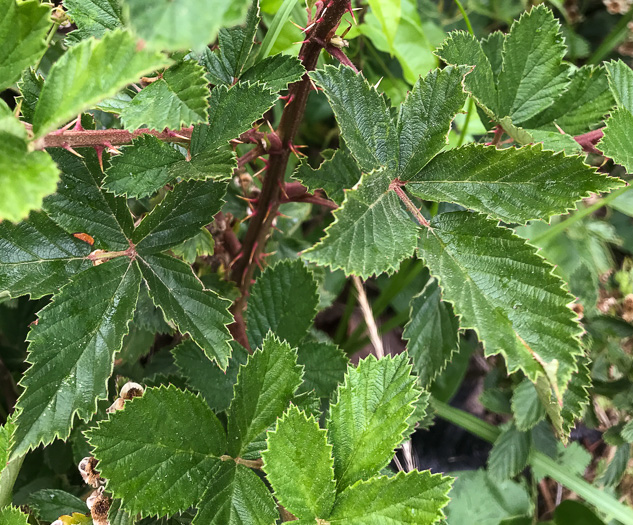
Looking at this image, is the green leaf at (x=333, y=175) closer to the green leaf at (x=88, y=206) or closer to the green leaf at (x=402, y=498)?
the green leaf at (x=88, y=206)

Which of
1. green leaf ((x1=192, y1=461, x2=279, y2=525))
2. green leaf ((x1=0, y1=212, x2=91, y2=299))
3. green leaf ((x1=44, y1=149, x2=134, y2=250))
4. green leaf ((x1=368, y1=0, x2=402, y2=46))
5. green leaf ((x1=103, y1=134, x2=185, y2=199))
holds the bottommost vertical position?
green leaf ((x1=192, y1=461, x2=279, y2=525))

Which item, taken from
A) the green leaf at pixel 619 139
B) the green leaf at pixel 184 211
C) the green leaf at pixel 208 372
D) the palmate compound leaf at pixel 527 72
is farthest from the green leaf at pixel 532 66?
the green leaf at pixel 208 372

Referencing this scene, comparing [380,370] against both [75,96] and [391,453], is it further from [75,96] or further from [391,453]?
[75,96]

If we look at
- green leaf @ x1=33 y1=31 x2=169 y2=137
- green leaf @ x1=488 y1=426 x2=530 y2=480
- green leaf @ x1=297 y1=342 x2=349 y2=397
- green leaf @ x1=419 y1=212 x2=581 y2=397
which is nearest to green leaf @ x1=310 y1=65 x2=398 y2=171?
green leaf @ x1=419 y1=212 x2=581 y2=397

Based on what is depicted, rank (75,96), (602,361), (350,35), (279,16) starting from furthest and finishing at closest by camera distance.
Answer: (602,361), (350,35), (279,16), (75,96)

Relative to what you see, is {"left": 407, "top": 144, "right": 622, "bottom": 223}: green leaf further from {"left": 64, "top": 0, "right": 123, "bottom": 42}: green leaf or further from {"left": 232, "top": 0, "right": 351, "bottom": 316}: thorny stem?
{"left": 64, "top": 0, "right": 123, "bottom": 42}: green leaf

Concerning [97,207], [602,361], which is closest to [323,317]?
[602,361]
